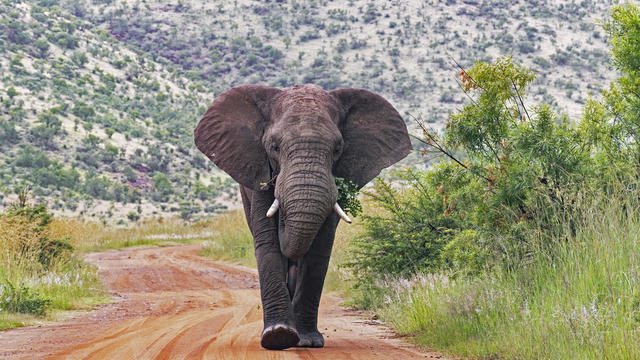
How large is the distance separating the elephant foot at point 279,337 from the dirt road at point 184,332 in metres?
0.14

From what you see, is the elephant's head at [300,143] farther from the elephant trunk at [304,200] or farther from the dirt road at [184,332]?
the dirt road at [184,332]

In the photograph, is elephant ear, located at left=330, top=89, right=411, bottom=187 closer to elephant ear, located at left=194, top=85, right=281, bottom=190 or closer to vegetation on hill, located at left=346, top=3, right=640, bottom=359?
vegetation on hill, located at left=346, top=3, right=640, bottom=359

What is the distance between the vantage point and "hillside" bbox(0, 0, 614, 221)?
5647 centimetres

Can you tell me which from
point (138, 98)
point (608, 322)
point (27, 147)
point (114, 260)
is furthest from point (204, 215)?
point (608, 322)

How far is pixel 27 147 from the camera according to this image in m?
52.3

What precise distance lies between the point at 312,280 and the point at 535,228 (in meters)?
2.71

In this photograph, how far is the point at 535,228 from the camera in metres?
8.95

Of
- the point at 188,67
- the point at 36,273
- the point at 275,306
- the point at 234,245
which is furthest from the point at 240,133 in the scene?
the point at 188,67

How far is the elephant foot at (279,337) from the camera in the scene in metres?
8.44

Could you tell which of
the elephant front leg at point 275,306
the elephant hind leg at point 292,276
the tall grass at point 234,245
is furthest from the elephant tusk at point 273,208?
the tall grass at point 234,245

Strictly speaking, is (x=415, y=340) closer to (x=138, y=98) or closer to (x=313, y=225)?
(x=313, y=225)

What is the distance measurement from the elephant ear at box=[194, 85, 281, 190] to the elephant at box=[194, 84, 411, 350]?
0.01 meters

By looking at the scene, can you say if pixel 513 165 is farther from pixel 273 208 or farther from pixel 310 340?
pixel 310 340

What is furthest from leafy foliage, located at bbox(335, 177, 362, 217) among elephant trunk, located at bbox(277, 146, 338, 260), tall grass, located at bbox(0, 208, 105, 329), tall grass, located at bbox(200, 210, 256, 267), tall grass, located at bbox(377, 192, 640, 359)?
tall grass, located at bbox(200, 210, 256, 267)
